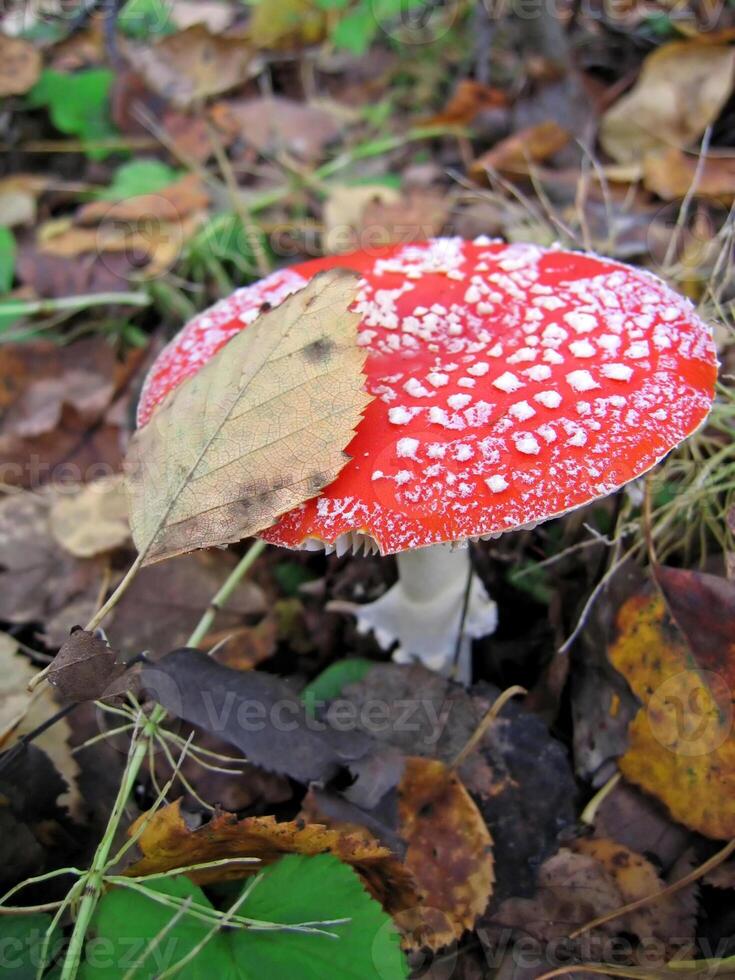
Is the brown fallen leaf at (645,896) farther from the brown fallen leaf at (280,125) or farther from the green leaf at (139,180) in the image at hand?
the brown fallen leaf at (280,125)

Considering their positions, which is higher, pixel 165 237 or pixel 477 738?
pixel 165 237

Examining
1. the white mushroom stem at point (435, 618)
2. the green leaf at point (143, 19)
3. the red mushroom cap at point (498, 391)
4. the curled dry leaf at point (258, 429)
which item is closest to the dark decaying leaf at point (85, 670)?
the curled dry leaf at point (258, 429)

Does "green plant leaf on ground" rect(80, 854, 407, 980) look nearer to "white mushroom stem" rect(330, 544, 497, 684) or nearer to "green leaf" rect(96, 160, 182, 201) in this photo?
"white mushroom stem" rect(330, 544, 497, 684)

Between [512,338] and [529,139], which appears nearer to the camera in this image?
[512,338]

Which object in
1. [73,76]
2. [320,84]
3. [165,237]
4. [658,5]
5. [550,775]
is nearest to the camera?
[550,775]

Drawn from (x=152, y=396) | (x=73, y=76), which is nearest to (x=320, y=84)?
(x=73, y=76)

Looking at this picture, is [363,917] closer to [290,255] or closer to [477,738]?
[477,738]
